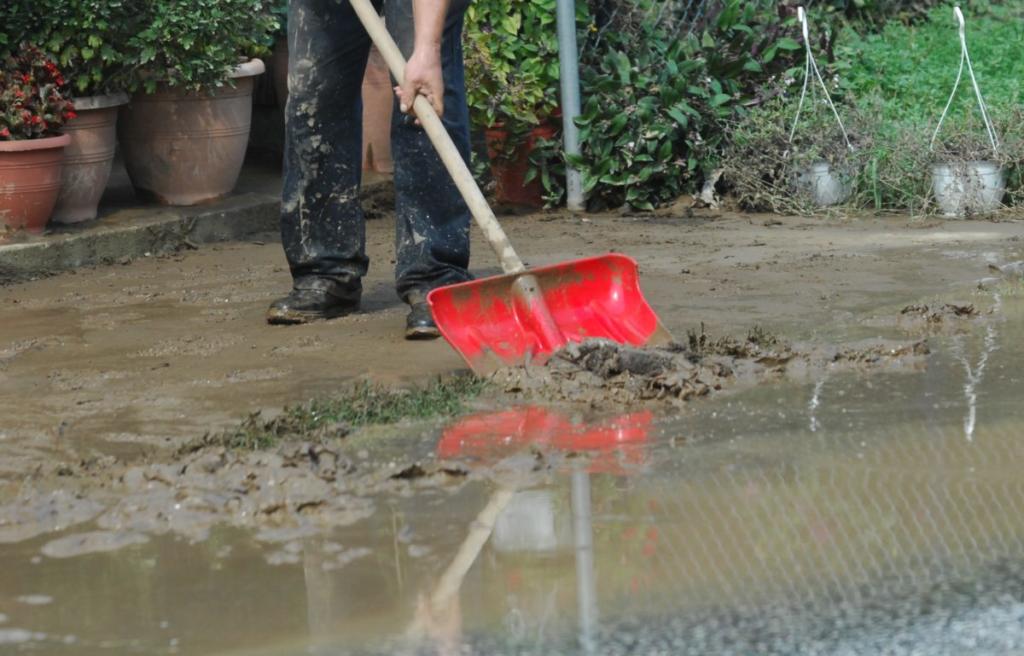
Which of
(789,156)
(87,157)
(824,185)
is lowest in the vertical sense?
(824,185)

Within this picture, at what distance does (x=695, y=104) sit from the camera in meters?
6.85

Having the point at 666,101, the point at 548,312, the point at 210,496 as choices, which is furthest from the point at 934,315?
the point at 666,101

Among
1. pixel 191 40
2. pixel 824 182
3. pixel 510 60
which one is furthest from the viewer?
pixel 510 60

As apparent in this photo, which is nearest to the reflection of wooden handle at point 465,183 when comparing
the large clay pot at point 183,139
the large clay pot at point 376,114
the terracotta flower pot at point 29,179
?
the terracotta flower pot at point 29,179

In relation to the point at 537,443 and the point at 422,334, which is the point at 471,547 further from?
the point at 422,334

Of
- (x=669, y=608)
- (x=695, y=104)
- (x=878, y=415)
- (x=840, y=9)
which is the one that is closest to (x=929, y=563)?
(x=669, y=608)

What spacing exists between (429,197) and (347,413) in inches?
47.6

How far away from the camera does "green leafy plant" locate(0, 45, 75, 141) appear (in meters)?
5.52

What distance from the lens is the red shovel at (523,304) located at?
3.79m

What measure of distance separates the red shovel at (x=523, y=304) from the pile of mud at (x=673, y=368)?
0.35 feet

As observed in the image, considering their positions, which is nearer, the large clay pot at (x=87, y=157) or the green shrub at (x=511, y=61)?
Result: the large clay pot at (x=87, y=157)

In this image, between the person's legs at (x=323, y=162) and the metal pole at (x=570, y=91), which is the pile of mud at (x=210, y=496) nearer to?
the person's legs at (x=323, y=162)

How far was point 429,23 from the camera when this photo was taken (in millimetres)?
3908

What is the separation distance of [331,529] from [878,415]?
1300 mm
